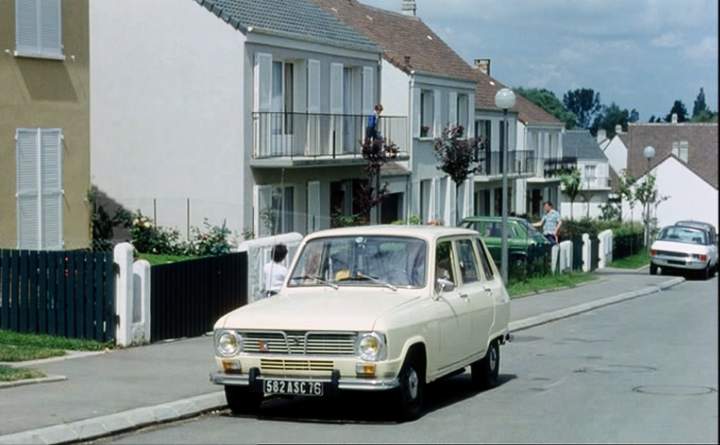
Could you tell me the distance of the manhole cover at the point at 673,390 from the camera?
13.1 m

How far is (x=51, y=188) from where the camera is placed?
917 inches

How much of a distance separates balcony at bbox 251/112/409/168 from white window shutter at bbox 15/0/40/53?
7.85 metres

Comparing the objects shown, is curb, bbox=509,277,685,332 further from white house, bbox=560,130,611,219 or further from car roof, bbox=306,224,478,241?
white house, bbox=560,130,611,219

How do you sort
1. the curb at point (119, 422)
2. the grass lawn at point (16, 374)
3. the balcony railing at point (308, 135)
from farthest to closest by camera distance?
1. the balcony railing at point (308, 135)
2. the grass lawn at point (16, 374)
3. the curb at point (119, 422)

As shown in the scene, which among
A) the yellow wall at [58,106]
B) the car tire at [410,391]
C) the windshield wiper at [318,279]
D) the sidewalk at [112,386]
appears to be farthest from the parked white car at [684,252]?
the car tire at [410,391]

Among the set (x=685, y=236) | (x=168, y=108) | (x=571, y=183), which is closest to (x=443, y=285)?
(x=168, y=108)

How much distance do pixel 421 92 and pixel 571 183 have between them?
855 inches

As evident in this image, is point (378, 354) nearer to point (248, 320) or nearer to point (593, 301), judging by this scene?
point (248, 320)

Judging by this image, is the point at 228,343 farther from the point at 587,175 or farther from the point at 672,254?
the point at 587,175

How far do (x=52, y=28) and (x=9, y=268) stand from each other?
23.7ft

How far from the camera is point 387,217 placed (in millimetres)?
40375

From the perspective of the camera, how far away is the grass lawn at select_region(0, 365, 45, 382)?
1309 cm

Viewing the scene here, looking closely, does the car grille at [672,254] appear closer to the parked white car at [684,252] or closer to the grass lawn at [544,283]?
the parked white car at [684,252]

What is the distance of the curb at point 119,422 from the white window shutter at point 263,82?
17360 mm
